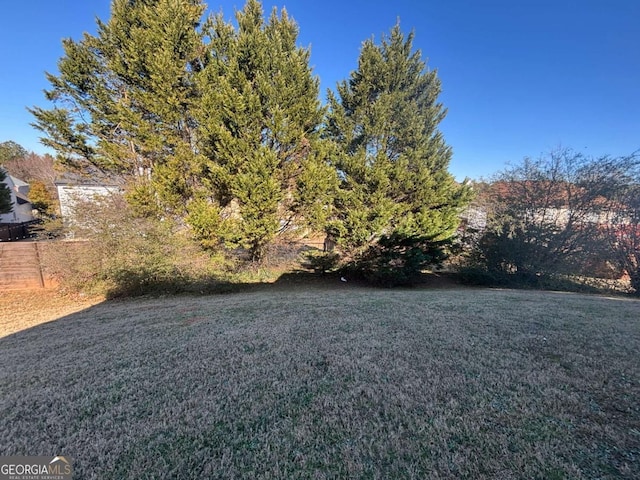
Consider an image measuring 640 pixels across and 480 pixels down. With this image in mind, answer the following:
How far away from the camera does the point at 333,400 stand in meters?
A: 2.15

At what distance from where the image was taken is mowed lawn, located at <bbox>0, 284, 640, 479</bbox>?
5.13 ft

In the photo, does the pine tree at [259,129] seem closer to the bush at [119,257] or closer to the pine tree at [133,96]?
the pine tree at [133,96]

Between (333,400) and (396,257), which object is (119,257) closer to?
(333,400)

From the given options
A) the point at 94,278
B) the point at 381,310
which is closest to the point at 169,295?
the point at 94,278

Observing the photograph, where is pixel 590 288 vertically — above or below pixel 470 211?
below

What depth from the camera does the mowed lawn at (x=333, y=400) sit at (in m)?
1.56

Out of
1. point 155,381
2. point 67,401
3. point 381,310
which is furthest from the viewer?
point 381,310

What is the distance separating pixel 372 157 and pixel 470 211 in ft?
20.6

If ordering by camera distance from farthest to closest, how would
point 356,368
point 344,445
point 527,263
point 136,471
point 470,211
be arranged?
1. point 470,211
2. point 527,263
3. point 356,368
4. point 344,445
5. point 136,471

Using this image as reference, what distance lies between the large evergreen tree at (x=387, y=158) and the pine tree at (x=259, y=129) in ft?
3.71

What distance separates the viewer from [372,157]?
9.50 meters

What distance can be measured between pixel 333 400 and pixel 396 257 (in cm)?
794

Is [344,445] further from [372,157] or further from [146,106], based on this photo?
[146,106]

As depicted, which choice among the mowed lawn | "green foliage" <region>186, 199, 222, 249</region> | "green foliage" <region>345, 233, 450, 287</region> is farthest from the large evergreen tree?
the mowed lawn
